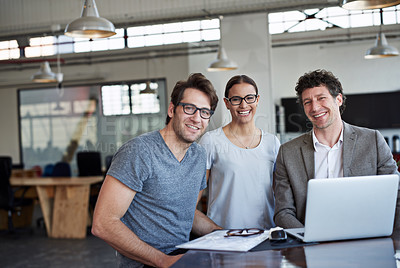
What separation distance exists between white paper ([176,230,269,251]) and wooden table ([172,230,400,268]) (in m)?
0.05

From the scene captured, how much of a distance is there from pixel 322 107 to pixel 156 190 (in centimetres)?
101

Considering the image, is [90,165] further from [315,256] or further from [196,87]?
[315,256]

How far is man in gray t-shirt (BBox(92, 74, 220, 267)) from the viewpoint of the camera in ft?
6.56

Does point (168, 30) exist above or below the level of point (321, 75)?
above

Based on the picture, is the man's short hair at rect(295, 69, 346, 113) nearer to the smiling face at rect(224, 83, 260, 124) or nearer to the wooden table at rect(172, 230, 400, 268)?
the smiling face at rect(224, 83, 260, 124)

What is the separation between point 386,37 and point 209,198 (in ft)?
11.9

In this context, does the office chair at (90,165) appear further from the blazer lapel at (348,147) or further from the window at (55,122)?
the blazer lapel at (348,147)

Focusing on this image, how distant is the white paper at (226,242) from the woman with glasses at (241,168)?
25.5 inches

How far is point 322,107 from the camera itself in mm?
2471

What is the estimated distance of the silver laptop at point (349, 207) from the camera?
1.77m

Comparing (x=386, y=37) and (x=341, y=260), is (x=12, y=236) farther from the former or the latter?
(x=341, y=260)

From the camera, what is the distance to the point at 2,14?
6.58 m

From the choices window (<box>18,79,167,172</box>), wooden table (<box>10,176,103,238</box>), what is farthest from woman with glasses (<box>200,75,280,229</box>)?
window (<box>18,79,167,172</box>)

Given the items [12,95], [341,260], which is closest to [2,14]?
[12,95]
